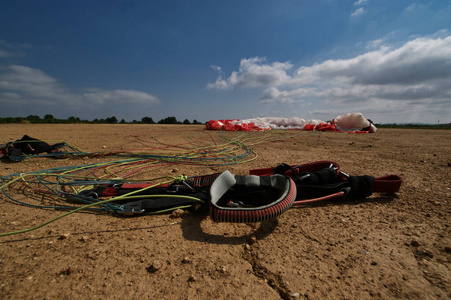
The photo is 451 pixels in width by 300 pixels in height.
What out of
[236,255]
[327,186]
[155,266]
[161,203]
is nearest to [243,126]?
[327,186]

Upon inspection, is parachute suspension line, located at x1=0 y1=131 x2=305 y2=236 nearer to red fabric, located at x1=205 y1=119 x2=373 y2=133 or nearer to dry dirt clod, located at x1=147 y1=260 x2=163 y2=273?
dry dirt clod, located at x1=147 y1=260 x2=163 y2=273

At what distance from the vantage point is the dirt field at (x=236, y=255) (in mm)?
658

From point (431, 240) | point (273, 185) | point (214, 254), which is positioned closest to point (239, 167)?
point (273, 185)

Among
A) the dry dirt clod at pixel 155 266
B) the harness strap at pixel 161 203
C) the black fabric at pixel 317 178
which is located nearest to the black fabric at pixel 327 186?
the black fabric at pixel 317 178

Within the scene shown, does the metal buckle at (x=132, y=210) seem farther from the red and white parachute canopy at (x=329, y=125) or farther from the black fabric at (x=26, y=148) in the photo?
the red and white parachute canopy at (x=329, y=125)

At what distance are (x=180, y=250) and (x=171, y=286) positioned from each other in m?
0.18

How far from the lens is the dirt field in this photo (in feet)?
2.16

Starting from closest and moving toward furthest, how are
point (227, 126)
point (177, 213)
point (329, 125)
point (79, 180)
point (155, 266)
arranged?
point (155, 266) < point (177, 213) < point (79, 180) < point (227, 126) < point (329, 125)

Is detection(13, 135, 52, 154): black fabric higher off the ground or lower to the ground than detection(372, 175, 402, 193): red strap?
higher

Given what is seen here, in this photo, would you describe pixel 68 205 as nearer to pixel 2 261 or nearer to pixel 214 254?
pixel 2 261

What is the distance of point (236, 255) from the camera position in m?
0.83

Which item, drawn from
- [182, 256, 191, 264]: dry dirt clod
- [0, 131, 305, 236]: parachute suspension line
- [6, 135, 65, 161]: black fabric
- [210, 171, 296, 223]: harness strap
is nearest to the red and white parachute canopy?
[0, 131, 305, 236]: parachute suspension line

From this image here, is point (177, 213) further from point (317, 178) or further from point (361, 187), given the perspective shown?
point (361, 187)

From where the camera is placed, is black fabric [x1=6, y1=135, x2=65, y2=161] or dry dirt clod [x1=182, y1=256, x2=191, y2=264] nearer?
dry dirt clod [x1=182, y1=256, x2=191, y2=264]
